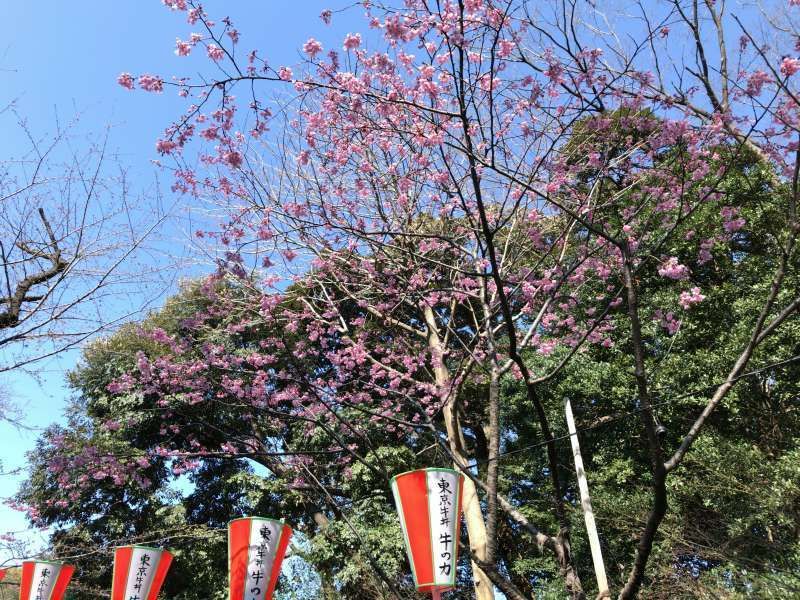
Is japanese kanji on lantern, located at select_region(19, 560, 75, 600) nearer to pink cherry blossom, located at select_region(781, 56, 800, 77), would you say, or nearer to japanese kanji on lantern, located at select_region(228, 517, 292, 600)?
japanese kanji on lantern, located at select_region(228, 517, 292, 600)

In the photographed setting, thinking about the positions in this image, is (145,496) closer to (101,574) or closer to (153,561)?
(101,574)

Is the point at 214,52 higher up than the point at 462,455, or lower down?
higher up

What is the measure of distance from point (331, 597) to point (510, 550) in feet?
13.8

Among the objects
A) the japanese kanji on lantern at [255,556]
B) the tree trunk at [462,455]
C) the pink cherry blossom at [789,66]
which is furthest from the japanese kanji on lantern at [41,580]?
the pink cherry blossom at [789,66]

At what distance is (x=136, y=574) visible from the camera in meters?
6.04

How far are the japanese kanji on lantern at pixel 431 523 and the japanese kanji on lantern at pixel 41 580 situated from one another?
6.14 m

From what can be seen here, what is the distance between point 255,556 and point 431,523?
2069mm

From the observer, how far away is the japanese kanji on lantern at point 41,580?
705cm

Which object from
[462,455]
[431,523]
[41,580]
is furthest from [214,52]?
[41,580]

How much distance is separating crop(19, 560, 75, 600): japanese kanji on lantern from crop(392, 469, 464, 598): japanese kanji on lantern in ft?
20.1

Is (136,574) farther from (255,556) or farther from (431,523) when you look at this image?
Result: (431,523)

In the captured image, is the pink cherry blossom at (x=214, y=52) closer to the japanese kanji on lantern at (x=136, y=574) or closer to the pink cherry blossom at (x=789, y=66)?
the pink cherry blossom at (x=789, y=66)

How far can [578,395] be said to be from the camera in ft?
31.1

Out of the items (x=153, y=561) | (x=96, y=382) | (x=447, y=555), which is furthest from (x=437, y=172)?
(x=96, y=382)
